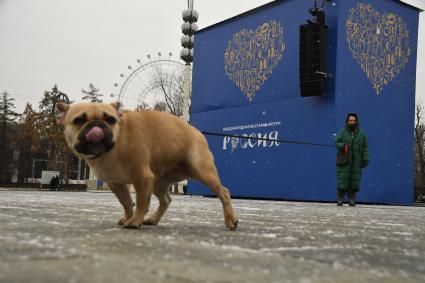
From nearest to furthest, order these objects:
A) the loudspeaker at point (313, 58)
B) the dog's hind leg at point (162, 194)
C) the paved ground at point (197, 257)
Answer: the paved ground at point (197, 257), the dog's hind leg at point (162, 194), the loudspeaker at point (313, 58)

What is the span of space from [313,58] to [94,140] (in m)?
10.0

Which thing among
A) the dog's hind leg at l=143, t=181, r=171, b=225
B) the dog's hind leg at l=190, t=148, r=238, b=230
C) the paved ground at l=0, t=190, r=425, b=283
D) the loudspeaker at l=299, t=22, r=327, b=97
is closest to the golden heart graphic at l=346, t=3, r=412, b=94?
the loudspeaker at l=299, t=22, r=327, b=97

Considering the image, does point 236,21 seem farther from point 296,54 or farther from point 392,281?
point 392,281

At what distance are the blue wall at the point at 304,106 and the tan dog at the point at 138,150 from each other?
9255 millimetres

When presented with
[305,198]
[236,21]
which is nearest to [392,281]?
[305,198]

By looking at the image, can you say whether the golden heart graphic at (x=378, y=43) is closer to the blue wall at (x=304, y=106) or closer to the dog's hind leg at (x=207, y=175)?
the blue wall at (x=304, y=106)

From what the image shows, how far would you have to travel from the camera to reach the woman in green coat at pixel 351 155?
325 inches

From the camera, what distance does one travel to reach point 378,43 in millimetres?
12305

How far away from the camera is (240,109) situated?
1448cm

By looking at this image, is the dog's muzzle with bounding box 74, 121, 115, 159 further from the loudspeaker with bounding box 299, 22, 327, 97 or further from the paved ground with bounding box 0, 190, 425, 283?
the loudspeaker with bounding box 299, 22, 327, 97

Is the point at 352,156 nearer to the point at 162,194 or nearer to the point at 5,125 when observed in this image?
the point at 162,194

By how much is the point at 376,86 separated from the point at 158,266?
11654mm

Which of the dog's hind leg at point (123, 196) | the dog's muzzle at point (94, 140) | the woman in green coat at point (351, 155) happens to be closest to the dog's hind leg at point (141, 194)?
the dog's hind leg at point (123, 196)

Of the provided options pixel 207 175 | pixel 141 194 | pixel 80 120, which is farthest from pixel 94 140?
pixel 207 175
